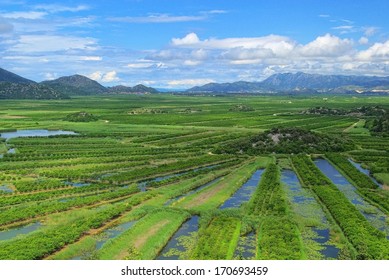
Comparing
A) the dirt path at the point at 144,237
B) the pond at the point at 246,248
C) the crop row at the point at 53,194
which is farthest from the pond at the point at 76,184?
the pond at the point at 246,248

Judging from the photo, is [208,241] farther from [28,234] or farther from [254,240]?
[28,234]

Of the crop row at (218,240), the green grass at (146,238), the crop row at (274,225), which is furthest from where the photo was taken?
the crop row at (274,225)

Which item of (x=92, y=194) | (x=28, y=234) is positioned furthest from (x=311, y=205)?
(x=28, y=234)

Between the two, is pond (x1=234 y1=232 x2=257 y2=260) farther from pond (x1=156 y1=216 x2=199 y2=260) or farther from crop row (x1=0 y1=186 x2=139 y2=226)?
crop row (x1=0 y1=186 x2=139 y2=226)

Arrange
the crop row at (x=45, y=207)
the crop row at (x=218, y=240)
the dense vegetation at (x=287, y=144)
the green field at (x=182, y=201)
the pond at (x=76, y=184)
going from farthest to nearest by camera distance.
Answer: the dense vegetation at (x=287, y=144)
the pond at (x=76, y=184)
the crop row at (x=45, y=207)
the green field at (x=182, y=201)
the crop row at (x=218, y=240)

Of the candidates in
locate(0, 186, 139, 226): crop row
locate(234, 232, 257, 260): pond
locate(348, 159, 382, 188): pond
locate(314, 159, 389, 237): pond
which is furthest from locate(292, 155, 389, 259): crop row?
locate(0, 186, 139, 226): crop row

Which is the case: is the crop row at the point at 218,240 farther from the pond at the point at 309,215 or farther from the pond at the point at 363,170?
the pond at the point at 363,170
